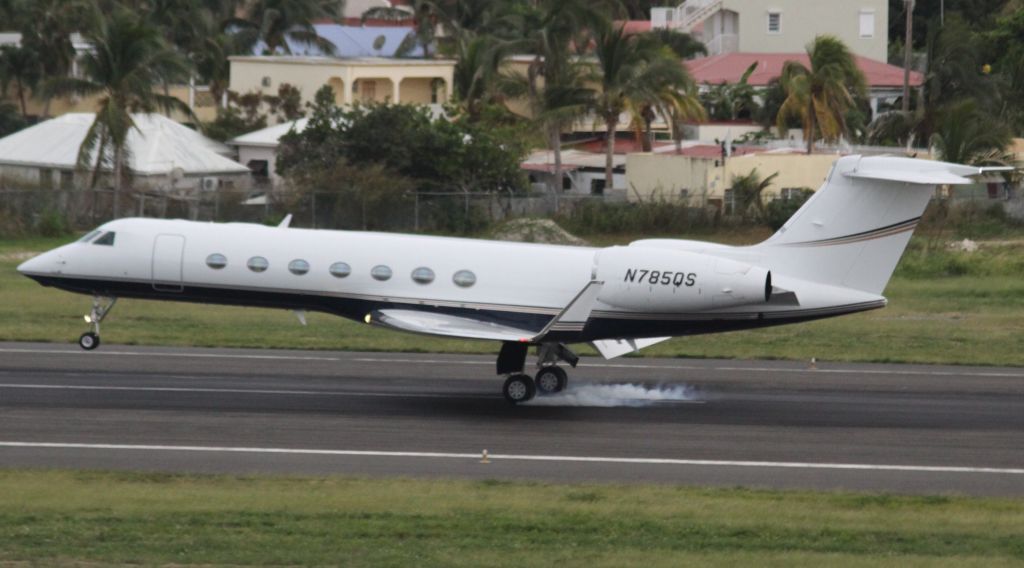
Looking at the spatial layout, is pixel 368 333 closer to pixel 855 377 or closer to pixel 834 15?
pixel 855 377

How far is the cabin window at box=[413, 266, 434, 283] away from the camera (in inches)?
864

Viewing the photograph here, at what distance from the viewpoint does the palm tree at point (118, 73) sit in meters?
46.2

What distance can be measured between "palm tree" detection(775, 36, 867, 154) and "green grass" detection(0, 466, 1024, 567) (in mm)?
39660

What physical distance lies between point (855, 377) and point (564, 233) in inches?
764

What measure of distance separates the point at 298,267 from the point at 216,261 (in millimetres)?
1329

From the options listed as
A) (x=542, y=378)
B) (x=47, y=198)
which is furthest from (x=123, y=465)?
(x=47, y=198)

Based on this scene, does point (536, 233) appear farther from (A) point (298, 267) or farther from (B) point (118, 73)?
(A) point (298, 267)

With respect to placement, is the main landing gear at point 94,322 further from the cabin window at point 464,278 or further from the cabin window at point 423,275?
the cabin window at point 464,278

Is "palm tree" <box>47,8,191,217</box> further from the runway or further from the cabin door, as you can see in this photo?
the cabin door

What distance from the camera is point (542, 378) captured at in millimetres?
22391

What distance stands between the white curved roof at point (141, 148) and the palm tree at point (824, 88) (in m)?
21.7

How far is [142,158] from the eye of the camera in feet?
181

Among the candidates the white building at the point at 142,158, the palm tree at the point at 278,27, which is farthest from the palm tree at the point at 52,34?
the white building at the point at 142,158

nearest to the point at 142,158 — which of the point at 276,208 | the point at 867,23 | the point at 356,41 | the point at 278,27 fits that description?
the point at 276,208
